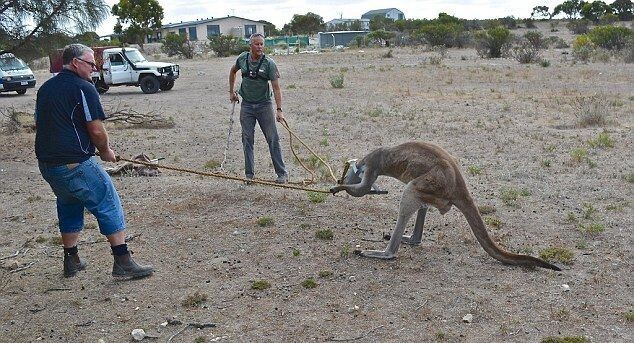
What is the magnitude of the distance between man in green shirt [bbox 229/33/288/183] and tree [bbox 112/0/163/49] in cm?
6119

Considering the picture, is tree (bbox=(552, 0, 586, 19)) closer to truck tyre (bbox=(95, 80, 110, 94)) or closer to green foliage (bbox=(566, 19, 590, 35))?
green foliage (bbox=(566, 19, 590, 35))

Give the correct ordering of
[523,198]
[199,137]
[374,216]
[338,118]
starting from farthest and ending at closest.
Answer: [338,118] < [199,137] < [523,198] < [374,216]

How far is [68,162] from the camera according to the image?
19.3 feet

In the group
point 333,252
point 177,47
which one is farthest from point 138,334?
point 177,47

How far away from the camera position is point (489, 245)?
6.32 metres

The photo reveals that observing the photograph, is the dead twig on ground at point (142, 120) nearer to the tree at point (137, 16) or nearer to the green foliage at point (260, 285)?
the green foliage at point (260, 285)

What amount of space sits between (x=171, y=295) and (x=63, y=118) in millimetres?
1804

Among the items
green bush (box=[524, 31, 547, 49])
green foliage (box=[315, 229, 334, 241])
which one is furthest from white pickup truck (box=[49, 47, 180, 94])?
green bush (box=[524, 31, 547, 49])

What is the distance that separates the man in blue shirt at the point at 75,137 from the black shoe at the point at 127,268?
313 mm

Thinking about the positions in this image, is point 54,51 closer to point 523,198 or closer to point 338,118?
point 338,118

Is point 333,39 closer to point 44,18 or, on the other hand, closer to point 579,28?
point 579,28

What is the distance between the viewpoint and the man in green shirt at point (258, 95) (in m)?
9.26

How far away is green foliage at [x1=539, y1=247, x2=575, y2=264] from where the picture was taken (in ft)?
21.7

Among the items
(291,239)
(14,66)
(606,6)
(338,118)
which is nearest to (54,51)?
(338,118)
